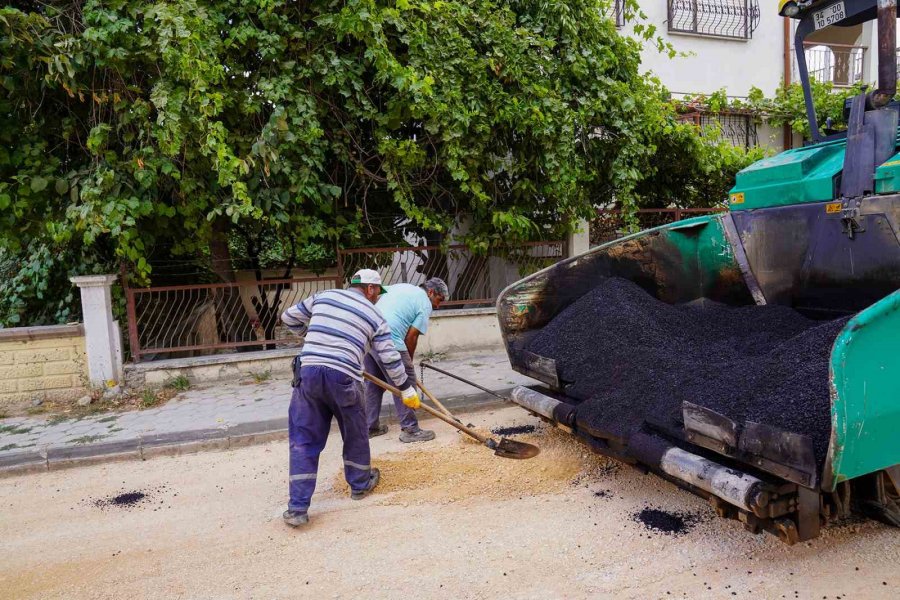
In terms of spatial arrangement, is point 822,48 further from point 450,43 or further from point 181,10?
point 181,10

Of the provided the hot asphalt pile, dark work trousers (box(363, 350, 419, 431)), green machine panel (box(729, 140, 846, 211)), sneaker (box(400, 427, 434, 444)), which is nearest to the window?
green machine panel (box(729, 140, 846, 211))

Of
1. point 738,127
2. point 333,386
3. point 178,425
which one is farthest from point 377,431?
point 738,127

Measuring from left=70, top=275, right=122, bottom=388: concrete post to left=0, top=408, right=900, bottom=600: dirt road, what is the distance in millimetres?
1945

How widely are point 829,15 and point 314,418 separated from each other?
13.4ft

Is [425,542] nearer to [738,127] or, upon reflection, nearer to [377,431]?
[377,431]

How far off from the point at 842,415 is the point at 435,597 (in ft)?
5.66

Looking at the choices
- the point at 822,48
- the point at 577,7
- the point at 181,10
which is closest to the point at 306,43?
the point at 181,10

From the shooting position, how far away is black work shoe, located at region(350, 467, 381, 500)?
143 inches

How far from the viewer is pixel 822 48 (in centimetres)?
1225

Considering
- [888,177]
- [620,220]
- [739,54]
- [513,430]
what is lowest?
[513,430]

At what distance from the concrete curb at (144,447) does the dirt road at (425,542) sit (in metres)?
0.36

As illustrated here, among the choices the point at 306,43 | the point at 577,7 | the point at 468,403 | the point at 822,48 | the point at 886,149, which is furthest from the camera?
the point at 822,48

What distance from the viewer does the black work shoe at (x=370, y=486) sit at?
363 centimetres

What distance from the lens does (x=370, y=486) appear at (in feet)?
12.1
